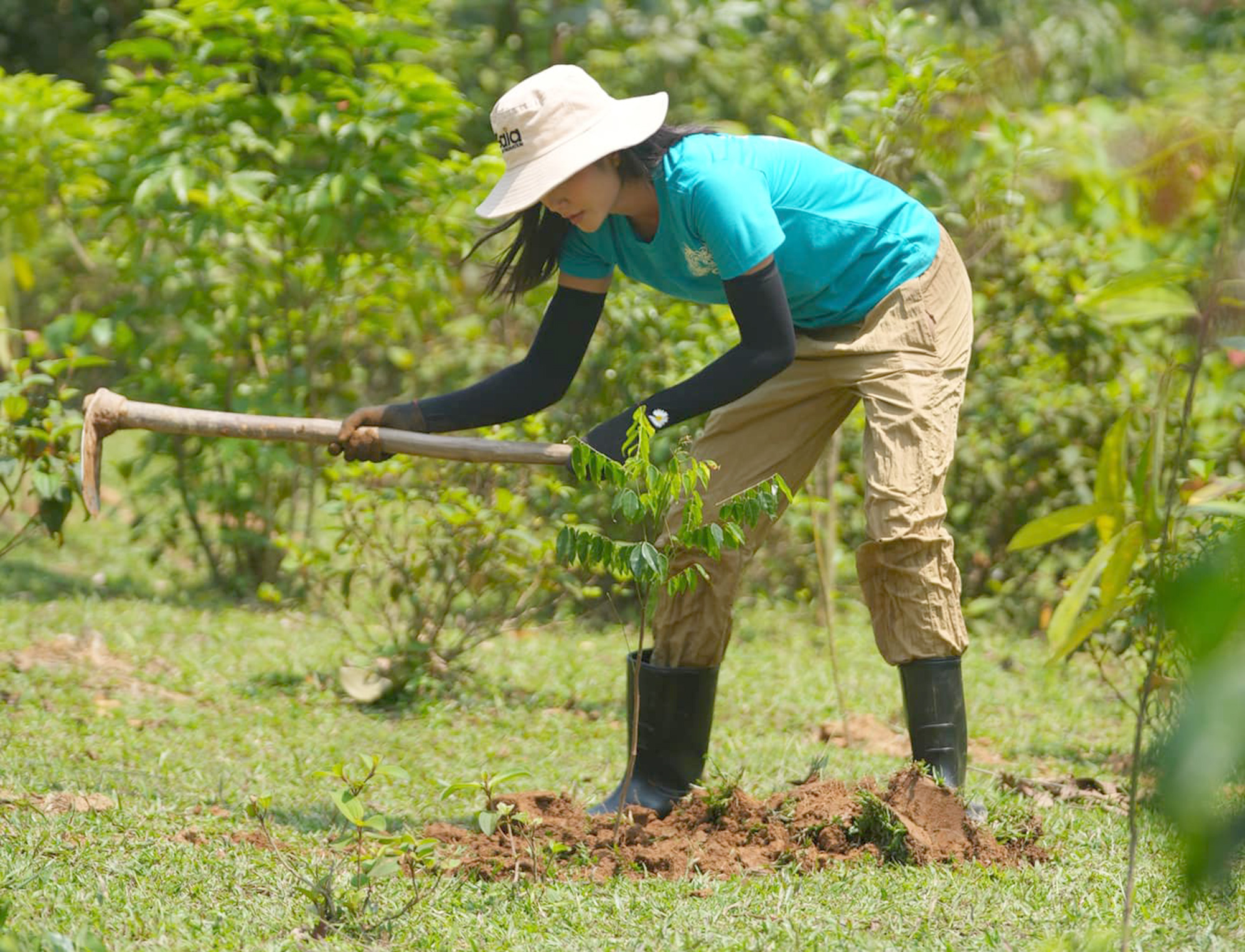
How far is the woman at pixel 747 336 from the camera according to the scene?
2748mm

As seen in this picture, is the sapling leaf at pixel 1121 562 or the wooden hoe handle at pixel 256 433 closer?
the sapling leaf at pixel 1121 562

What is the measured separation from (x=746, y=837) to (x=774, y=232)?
48.1 inches

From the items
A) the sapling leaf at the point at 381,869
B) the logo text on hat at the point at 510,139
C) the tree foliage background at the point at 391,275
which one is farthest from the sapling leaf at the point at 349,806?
the tree foliage background at the point at 391,275

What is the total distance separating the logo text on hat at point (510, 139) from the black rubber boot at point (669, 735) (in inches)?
46.0

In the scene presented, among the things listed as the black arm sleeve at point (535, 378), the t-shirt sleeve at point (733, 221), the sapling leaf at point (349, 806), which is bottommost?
the sapling leaf at point (349, 806)

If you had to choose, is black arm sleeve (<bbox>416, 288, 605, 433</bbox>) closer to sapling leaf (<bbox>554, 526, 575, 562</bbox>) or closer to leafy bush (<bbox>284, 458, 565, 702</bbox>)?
sapling leaf (<bbox>554, 526, 575, 562</bbox>)

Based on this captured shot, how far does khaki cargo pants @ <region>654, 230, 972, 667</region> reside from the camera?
9.71ft

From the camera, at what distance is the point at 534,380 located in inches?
127

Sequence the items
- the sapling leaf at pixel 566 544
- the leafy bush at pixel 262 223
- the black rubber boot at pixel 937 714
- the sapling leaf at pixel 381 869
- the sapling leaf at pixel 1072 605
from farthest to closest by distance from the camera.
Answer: the leafy bush at pixel 262 223 < the black rubber boot at pixel 937 714 < the sapling leaf at pixel 566 544 < the sapling leaf at pixel 381 869 < the sapling leaf at pixel 1072 605

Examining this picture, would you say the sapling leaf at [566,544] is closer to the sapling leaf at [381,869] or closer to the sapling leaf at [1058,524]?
the sapling leaf at [381,869]

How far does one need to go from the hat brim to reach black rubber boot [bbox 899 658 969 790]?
4.10ft

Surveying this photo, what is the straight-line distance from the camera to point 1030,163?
4.68m

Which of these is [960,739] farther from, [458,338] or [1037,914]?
[458,338]

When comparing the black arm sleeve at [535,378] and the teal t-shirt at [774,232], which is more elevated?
the teal t-shirt at [774,232]
